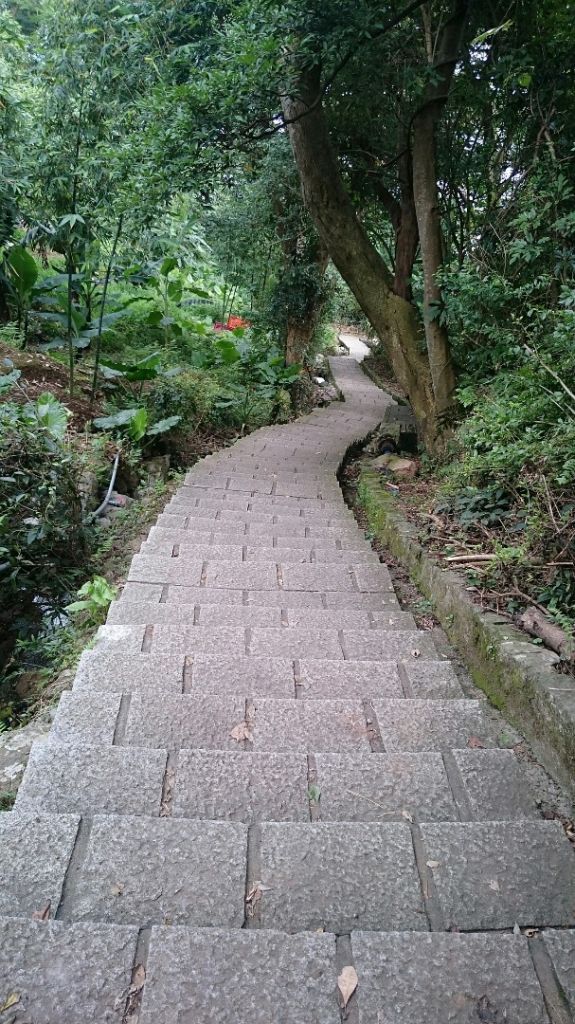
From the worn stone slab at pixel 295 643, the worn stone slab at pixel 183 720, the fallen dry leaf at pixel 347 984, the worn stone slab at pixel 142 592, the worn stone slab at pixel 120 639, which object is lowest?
the worn stone slab at pixel 142 592

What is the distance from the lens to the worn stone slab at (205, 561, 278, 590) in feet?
9.84

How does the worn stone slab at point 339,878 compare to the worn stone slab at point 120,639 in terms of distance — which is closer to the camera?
the worn stone slab at point 339,878

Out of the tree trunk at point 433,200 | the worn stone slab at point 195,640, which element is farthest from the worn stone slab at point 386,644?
the tree trunk at point 433,200

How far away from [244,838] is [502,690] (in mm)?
1193

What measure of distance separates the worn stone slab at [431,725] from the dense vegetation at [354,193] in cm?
69

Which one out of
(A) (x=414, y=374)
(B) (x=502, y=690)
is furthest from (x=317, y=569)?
(A) (x=414, y=374)

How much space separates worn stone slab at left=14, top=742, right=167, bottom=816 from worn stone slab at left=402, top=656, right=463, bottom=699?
3.11ft

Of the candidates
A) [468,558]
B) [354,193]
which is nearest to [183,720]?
[468,558]

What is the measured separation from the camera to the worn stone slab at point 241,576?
3.00 meters

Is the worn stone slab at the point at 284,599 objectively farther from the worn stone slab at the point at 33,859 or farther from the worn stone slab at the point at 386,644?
the worn stone slab at the point at 33,859

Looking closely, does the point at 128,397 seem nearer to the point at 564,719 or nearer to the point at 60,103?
the point at 60,103

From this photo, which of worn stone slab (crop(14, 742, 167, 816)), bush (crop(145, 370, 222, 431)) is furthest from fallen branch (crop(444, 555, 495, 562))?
bush (crop(145, 370, 222, 431))

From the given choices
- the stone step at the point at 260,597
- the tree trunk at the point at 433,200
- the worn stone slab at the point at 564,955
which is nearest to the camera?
the worn stone slab at the point at 564,955

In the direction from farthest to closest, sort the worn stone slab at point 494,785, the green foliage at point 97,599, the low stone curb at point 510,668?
the green foliage at point 97,599
the low stone curb at point 510,668
the worn stone slab at point 494,785
